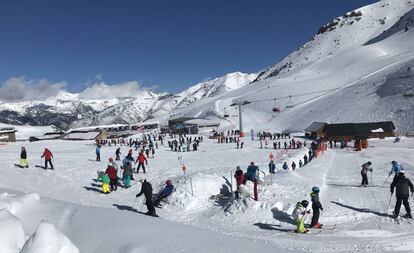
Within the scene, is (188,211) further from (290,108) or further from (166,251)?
(290,108)

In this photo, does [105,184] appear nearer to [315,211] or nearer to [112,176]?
[112,176]

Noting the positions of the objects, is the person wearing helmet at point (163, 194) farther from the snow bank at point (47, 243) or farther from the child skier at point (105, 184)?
the snow bank at point (47, 243)

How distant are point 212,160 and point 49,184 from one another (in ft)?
53.7

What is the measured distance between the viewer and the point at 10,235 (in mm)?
7152

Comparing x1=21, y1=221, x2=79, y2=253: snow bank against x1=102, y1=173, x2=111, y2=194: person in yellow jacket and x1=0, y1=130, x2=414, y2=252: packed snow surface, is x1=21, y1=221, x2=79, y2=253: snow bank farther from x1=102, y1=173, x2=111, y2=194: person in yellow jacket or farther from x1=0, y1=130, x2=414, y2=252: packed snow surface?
x1=102, y1=173, x2=111, y2=194: person in yellow jacket

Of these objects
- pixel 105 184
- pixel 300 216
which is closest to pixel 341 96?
pixel 105 184

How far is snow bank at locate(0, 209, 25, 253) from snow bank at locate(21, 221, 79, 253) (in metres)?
0.33

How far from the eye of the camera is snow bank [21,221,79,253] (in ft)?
21.7

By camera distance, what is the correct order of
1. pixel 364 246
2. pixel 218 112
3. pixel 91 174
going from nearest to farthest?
pixel 364 246, pixel 91 174, pixel 218 112

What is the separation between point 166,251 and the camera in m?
7.36

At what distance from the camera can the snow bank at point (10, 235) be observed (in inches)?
273

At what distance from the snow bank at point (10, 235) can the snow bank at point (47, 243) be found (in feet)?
1.07

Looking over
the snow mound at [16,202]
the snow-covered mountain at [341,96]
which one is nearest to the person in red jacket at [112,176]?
the snow mound at [16,202]

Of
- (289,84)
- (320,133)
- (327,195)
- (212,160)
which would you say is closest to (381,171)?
(327,195)
